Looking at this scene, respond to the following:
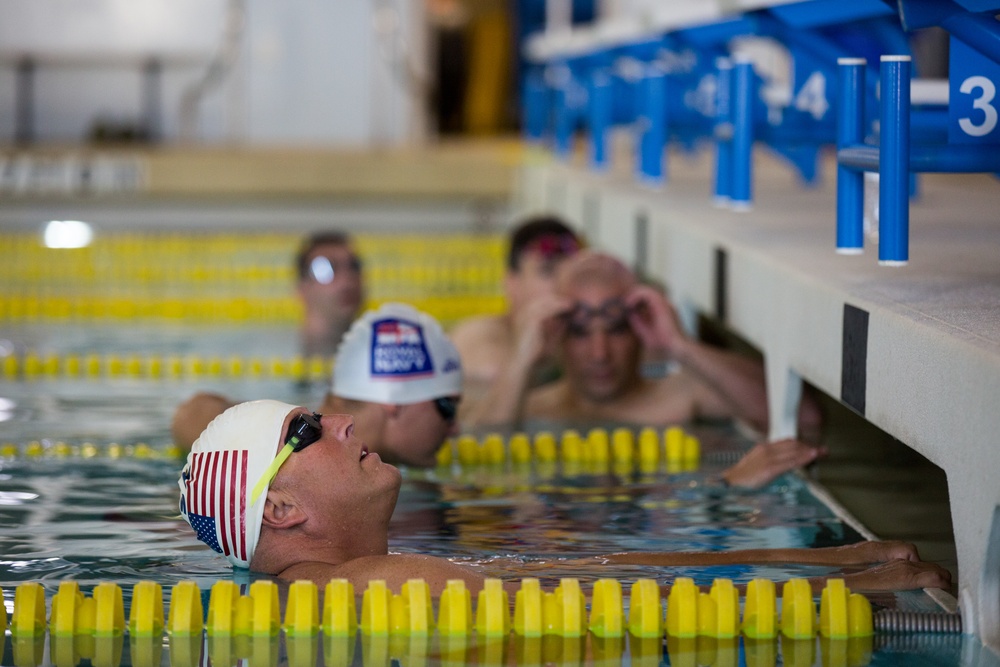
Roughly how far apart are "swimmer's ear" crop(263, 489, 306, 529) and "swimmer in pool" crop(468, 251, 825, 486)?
1657 millimetres

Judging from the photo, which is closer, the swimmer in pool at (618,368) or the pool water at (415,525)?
the pool water at (415,525)

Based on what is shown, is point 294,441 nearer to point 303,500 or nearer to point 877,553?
point 303,500

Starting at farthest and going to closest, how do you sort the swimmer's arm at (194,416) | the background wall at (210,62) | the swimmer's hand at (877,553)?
1. the background wall at (210,62)
2. the swimmer's arm at (194,416)
3. the swimmer's hand at (877,553)

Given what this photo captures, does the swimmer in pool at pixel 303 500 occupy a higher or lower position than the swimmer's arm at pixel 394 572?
higher

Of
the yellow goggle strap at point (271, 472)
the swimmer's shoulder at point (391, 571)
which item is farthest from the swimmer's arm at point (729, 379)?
the yellow goggle strap at point (271, 472)

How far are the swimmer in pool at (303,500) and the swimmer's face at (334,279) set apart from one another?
3209 mm

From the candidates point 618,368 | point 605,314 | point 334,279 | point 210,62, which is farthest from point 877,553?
point 210,62

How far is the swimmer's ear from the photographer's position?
8.41 feet

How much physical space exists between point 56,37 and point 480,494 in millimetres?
12246

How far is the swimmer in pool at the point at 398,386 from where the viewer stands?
142 inches

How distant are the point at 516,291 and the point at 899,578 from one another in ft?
9.73

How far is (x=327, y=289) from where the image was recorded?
5.84 meters

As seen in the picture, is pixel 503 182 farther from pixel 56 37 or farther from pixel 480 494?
pixel 480 494

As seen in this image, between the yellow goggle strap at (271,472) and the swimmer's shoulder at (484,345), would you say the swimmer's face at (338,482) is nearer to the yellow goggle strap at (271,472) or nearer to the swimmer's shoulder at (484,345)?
the yellow goggle strap at (271,472)
